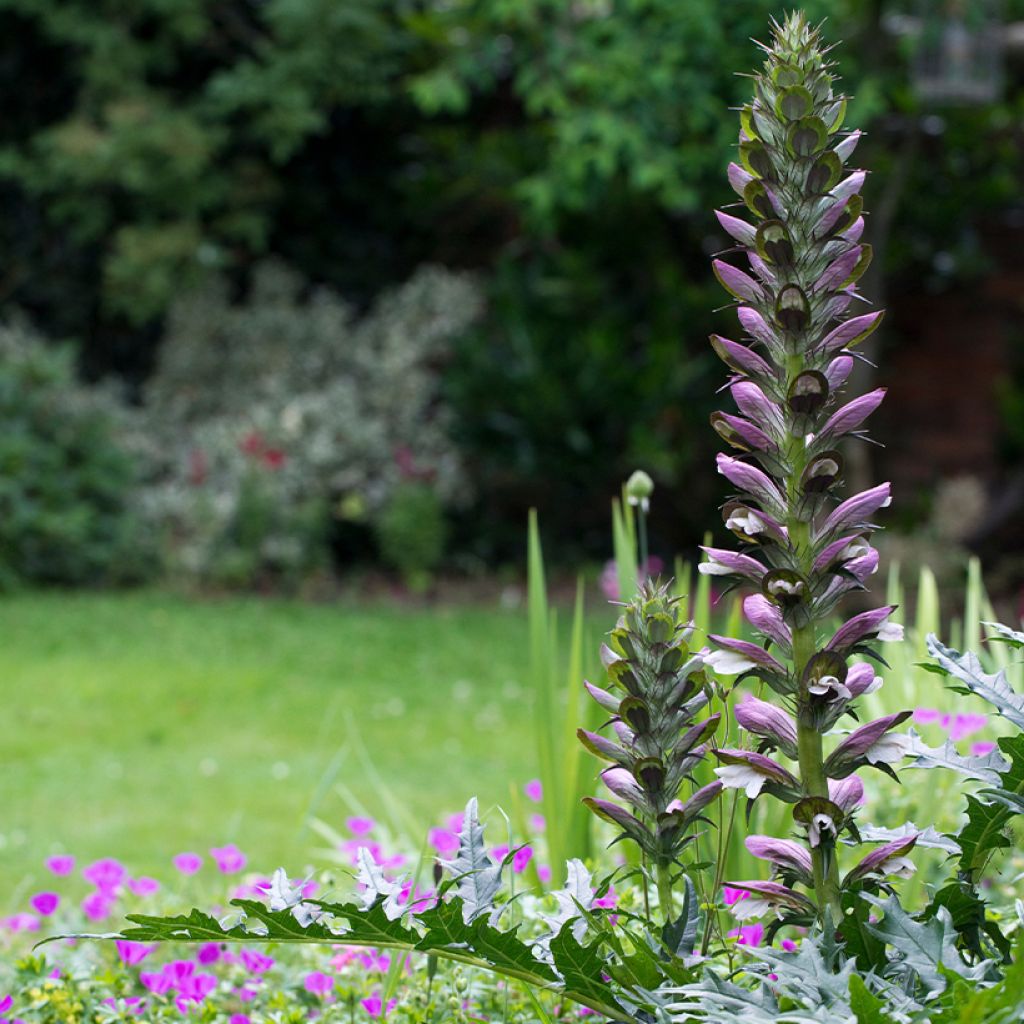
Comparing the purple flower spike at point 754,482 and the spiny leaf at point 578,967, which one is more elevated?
the purple flower spike at point 754,482

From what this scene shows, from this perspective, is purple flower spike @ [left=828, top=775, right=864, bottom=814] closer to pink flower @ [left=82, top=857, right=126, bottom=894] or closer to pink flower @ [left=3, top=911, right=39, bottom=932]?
pink flower @ [left=82, top=857, right=126, bottom=894]

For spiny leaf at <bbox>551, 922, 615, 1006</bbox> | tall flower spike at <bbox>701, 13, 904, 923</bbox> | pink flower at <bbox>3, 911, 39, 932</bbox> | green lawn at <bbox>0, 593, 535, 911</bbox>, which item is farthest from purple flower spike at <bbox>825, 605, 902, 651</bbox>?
green lawn at <bbox>0, 593, 535, 911</bbox>

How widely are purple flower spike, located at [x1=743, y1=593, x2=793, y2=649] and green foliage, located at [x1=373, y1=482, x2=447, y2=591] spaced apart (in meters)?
7.16

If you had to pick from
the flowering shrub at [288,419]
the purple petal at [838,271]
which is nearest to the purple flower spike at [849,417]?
the purple petal at [838,271]

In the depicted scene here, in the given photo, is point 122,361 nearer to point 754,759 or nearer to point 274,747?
point 274,747

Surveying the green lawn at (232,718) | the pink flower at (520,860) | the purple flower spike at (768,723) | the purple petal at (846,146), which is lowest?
the green lawn at (232,718)

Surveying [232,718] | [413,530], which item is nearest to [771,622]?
[232,718]

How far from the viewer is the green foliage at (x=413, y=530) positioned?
841cm

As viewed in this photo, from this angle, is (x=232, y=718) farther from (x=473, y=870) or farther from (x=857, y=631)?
(x=857, y=631)

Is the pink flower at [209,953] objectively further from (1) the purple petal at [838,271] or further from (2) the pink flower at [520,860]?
(1) the purple petal at [838,271]

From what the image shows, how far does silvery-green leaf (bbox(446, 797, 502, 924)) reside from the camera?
1.36 metres

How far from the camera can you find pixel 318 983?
1.82m

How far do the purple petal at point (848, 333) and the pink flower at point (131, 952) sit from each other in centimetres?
116

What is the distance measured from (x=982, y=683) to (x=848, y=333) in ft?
1.27
